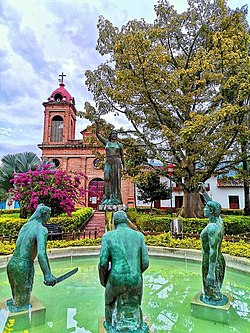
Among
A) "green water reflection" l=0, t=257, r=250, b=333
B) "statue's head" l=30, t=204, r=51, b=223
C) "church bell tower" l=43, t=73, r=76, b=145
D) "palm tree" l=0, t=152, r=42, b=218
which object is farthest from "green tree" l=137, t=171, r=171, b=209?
"statue's head" l=30, t=204, r=51, b=223

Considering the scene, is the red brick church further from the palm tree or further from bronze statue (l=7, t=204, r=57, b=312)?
bronze statue (l=7, t=204, r=57, b=312)

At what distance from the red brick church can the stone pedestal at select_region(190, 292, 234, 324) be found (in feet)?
73.0

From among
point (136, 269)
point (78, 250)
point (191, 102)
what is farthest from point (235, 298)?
point (191, 102)

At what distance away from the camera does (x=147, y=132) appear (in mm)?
14258

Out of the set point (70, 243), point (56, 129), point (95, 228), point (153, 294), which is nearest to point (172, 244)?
point (153, 294)

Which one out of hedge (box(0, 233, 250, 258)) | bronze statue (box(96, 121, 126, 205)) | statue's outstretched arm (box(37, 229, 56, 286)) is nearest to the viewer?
statue's outstretched arm (box(37, 229, 56, 286))

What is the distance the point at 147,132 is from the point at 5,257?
10051mm

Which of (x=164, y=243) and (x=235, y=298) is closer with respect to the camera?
(x=235, y=298)

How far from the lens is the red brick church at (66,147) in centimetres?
2694

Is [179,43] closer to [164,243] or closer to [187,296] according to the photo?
[164,243]

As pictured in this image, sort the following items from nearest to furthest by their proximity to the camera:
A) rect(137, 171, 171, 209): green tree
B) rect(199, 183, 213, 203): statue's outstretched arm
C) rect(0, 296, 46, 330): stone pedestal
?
rect(0, 296, 46, 330): stone pedestal → rect(199, 183, 213, 203): statue's outstretched arm → rect(137, 171, 171, 209): green tree

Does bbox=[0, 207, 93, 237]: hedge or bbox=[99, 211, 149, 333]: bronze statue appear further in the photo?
bbox=[0, 207, 93, 237]: hedge

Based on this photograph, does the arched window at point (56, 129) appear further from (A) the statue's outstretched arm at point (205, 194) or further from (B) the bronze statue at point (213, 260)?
(B) the bronze statue at point (213, 260)

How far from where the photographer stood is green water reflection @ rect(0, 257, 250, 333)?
3279 millimetres
